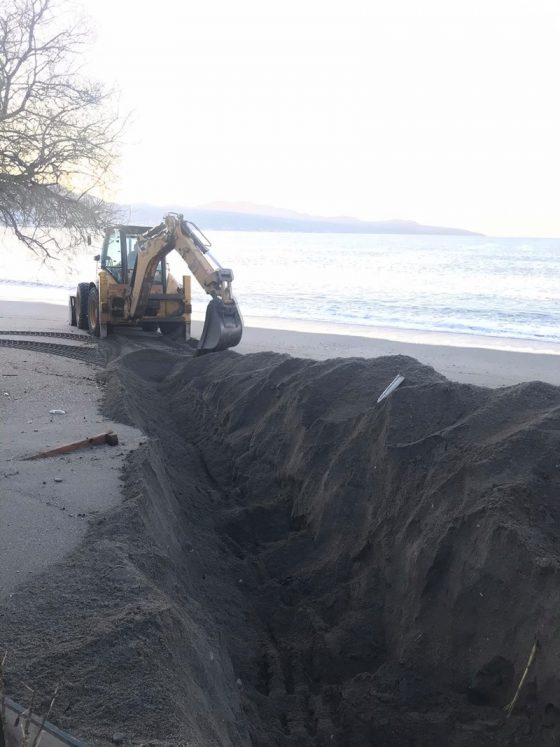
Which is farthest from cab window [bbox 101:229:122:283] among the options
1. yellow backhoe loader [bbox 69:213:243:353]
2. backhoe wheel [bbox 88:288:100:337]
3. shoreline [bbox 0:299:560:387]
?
shoreline [bbox 0:299:560:387]

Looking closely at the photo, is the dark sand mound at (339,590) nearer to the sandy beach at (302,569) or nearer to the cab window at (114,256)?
the sandy beach at (302,569)

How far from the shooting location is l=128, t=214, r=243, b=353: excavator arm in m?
12.5

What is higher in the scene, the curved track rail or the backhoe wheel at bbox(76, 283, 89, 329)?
the backhoe wheel at bbox(76, 283, 89, 329)

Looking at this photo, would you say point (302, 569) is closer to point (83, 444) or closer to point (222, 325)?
point (83, 444)

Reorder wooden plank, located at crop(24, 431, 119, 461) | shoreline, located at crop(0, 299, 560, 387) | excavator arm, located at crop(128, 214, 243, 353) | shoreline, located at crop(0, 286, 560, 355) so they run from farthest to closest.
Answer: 1. shoreline, located at crop(0, 286, 560, 355)
2. shoreline, located at crop(0, 299, 560, 387)
3. excavator arm, located at crop(128, 214, 243, 353)
4. wooden plank, located at crop(24, 431, 119, 461)

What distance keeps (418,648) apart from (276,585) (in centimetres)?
161

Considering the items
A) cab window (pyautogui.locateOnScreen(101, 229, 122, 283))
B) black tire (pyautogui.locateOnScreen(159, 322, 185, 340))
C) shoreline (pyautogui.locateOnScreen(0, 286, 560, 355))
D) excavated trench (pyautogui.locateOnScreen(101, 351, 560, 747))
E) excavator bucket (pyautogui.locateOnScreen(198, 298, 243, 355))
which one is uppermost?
cab window (pyautogui.locateOnScreen(101, 229, 122, 283))

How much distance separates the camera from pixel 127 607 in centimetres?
425

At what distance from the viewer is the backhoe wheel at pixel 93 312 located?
1679 cm

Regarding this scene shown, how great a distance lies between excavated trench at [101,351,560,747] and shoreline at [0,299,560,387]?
6.54 meters

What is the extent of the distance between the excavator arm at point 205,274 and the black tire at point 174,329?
225 centimetres

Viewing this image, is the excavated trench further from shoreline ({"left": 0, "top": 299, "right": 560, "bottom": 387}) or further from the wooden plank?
shoreline ({"left": 0, "top": 299, "right": 560, "bottom": 387})

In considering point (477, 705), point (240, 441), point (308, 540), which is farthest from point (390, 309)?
point (477, 705)

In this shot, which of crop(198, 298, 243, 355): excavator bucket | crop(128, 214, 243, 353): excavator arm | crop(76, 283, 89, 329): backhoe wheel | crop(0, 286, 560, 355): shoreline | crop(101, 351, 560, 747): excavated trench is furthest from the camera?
crop(76, 283, 89, 329): backhoe wheel
